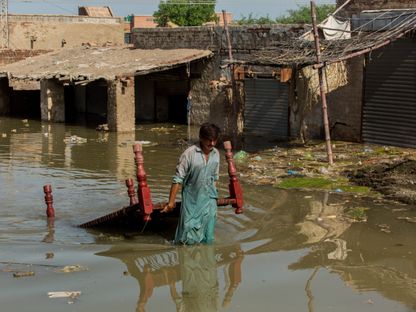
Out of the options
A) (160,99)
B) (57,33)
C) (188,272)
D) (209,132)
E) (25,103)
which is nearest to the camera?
(188,272)

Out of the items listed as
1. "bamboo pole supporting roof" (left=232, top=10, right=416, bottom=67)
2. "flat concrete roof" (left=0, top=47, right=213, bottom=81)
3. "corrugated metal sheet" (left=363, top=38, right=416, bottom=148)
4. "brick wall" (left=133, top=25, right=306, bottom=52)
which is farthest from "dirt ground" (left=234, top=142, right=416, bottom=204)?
"flat concrete roof" (left=0, top=47, right=213, bottom=81)

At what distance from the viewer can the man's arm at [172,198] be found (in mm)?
6820

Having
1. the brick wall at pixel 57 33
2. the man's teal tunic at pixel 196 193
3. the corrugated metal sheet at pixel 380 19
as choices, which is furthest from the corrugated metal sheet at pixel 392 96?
the brick wall at pixel 57 33

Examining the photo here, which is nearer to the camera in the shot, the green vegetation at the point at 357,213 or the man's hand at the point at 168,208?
the man's hand at the point at 168,208

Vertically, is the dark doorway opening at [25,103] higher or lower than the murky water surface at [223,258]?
higher

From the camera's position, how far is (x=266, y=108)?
1978cm

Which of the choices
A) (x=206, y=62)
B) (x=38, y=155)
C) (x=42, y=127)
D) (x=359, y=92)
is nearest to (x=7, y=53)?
(x=42, y=127)

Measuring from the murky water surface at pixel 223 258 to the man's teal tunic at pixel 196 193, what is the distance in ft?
0.71

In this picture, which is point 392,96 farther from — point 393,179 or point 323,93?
point 393,179

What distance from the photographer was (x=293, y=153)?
1511cm

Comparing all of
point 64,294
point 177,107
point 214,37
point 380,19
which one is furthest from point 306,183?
point 177,107

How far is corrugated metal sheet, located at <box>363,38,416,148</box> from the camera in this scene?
50.5ft

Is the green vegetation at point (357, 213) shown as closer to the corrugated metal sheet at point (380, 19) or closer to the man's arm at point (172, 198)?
the man's arm at point (172, 198)

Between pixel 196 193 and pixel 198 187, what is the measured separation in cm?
7
